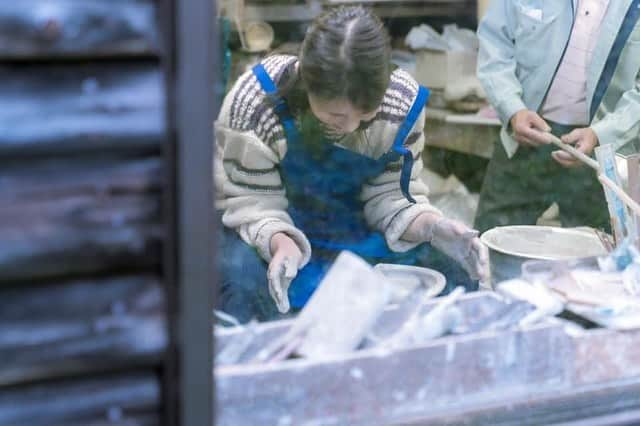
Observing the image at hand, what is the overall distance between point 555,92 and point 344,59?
636 millimetres

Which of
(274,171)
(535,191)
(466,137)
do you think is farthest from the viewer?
(466,137)

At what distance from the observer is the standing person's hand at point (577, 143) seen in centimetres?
158

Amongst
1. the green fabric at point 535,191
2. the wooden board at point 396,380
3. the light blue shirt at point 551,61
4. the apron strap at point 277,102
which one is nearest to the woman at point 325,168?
the apron strap at point 277,102

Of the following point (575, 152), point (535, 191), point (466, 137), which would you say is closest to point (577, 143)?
point (575, 152)

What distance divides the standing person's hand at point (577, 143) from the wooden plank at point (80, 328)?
3.37 ft

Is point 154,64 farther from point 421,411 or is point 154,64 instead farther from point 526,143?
point 526,143

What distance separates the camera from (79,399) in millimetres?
782

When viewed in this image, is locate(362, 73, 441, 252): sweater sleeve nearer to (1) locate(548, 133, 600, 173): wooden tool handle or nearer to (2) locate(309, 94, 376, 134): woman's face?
(2) locate(309, 94, 376, 134): woman's face

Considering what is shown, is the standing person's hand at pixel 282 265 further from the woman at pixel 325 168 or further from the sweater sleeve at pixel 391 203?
the sweater sleeve at pixel 391 203

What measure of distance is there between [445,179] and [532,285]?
669 millimetres

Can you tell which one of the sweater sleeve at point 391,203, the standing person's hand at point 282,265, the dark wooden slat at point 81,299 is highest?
the dark wooden slat at point 81,299

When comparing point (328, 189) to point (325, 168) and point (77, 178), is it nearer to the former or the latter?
point (325, 168)

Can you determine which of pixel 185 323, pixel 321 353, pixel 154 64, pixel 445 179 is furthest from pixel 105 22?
pixel 445 179

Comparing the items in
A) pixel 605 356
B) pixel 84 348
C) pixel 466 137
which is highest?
pixel 84 348
